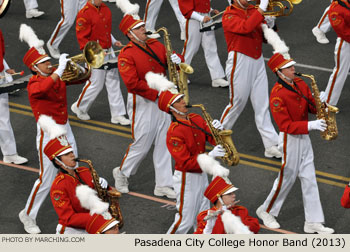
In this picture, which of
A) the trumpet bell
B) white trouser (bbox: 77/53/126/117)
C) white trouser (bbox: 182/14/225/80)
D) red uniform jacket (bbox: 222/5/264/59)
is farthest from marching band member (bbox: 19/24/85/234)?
white trouser (bbox: 182/14/225/80)

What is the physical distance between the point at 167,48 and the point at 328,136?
2.72 metres

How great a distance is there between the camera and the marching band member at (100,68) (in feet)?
49.6

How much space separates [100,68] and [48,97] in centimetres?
254

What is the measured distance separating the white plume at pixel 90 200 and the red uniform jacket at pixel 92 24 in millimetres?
Result: 5170

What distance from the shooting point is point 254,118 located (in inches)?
619

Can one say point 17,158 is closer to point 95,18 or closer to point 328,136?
point 95,18

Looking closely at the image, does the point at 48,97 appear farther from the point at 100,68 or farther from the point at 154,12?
the point at 154,12

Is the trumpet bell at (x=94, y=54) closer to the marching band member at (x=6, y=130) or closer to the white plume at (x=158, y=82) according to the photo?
the marching band member at (x=6, y=130)

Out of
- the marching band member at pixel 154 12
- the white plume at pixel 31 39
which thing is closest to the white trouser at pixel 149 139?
the white plume at pixel 31 39

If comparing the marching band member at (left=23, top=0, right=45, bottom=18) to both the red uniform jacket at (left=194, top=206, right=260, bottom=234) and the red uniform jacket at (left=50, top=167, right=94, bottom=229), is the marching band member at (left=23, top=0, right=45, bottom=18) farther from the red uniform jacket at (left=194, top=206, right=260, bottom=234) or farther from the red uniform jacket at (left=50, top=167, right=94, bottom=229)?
the red uniform jacket at (left=194, top=206, right=260, bottom=234)

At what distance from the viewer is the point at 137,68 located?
13.3 m

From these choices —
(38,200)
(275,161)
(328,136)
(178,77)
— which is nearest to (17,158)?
(38,200)

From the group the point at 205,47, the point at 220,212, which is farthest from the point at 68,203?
the point at 205,47

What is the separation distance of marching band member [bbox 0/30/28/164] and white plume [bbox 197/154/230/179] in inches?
167
